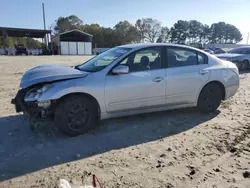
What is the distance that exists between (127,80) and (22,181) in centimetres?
244

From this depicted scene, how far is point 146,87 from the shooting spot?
15.0ft

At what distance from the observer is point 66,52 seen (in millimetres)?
47438

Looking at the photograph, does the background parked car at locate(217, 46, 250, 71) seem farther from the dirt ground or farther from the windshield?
the windshield

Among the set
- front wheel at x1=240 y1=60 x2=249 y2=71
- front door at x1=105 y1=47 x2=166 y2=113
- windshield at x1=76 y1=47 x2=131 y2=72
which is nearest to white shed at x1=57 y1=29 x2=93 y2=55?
front wheel at x1=240 y1=60 x2=249 y2=71

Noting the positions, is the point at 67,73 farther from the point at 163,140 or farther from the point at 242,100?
the point at 242,100

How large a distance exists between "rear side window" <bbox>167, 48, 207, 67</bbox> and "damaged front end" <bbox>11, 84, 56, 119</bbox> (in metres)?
2.59

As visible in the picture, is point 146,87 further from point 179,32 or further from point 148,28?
point 179,32

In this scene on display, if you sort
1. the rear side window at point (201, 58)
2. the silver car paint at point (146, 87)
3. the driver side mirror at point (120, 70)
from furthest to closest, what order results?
the rear side window at point (201, 58) → the driver side mirror at point (120, 70) → the silver car paint at point (146, 87)

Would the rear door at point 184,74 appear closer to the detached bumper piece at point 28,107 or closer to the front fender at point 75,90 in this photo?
the front fender at point 75,90

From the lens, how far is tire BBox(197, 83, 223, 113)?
→ 17.6 feet

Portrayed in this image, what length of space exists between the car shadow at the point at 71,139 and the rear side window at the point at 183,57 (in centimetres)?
124

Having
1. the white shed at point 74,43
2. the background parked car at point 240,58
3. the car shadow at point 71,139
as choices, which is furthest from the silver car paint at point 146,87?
the white shed at point 74,43

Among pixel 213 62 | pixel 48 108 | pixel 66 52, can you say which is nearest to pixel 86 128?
pixel 48 108

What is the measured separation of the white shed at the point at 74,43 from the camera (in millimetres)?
46822
